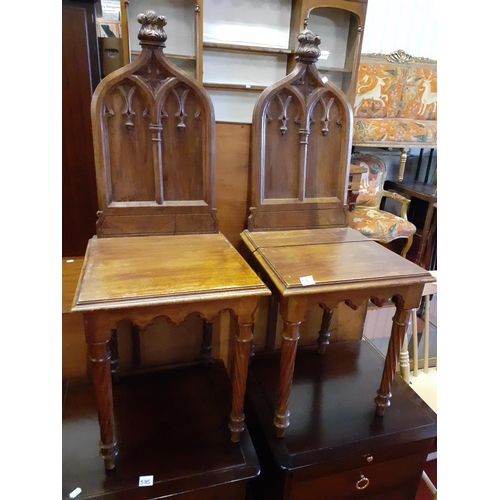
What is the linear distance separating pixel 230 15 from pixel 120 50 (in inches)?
35.3

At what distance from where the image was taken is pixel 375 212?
2809 mm

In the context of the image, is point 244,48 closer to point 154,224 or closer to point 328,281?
point 154,224

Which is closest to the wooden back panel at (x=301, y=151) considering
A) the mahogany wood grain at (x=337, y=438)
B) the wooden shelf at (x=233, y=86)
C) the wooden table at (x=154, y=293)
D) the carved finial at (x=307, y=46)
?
the carved finial at (x=307, y=46)

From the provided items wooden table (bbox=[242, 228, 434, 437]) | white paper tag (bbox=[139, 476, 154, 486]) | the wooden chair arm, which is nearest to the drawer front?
wooden table (bbox=[242, 228, 434, 437])

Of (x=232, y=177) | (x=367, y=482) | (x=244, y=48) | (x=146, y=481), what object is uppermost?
(x=244, y=48)

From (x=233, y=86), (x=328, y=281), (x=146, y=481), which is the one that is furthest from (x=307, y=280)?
(x=233, y=86)

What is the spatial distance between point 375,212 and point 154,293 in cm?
234

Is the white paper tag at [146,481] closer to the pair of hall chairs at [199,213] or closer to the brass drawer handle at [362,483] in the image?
the pair of hall chairs at [199,213]

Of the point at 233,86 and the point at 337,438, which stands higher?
the point at 233,86

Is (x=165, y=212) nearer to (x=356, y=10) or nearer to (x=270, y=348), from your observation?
(x=270, y=348)

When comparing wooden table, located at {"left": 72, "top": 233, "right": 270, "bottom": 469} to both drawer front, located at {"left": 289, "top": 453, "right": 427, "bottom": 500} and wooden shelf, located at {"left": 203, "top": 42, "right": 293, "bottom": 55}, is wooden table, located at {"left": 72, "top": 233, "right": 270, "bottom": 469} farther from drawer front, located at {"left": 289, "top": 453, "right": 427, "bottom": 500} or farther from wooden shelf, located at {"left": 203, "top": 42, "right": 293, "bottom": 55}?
wooden shelf, located at {"left": 203, "top": 42, "right": 293, "bottom": 55}

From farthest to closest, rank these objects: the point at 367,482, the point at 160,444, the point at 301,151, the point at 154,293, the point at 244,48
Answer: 1. the point at 244,48
2. the point at 301,151
3. the point at 367,482
4. the point at 160,444
5. the point at 154,293

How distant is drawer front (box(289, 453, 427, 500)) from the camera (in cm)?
106
